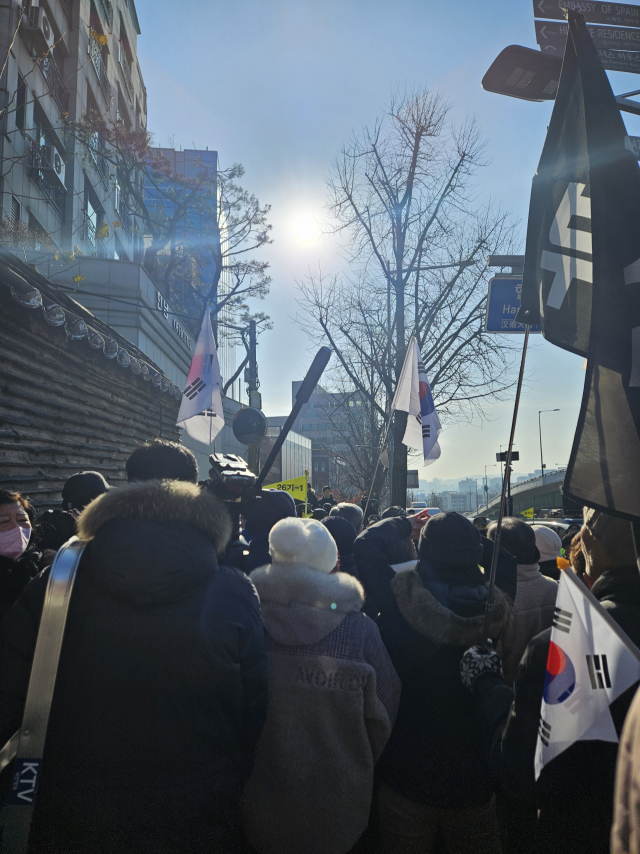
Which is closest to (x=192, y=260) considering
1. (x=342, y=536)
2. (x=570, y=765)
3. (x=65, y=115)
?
(x=65, y=115)

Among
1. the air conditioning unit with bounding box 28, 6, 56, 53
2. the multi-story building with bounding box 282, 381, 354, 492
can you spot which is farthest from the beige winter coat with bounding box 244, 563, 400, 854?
the multi-story building with bounding box 282, 381, 354, 492

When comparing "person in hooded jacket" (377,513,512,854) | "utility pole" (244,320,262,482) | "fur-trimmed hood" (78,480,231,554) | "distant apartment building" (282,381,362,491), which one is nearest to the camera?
"fur-trimmed hood" (78,480,231,554)

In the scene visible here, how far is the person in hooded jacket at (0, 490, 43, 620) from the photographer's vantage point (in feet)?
9.40

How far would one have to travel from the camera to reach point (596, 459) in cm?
149

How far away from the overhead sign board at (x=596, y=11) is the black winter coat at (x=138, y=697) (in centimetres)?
317

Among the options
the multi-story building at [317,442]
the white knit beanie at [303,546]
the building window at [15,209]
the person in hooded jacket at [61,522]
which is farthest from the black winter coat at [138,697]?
the multi-story building at [317,442]

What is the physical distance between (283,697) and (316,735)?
203 millimetres

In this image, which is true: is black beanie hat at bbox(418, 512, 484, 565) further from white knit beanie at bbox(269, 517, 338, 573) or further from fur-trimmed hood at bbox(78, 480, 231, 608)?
fur-trimmed hood at bbox(78, 480, 231, 608)

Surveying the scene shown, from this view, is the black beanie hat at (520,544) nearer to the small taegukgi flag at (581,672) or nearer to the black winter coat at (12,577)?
the small taegukgi flag at (581,672)

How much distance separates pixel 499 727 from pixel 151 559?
1332mm

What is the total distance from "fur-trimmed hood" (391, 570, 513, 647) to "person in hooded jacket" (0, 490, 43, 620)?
73.0 inches

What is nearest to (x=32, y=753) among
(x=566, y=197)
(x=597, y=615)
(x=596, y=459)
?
(x=597, y=615)

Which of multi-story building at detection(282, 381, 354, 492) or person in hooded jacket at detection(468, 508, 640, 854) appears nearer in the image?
person in hooded jacket at detection(468, 508, 640, 854)

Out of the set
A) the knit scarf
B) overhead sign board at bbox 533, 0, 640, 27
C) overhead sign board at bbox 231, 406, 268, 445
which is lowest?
the knit scarf
